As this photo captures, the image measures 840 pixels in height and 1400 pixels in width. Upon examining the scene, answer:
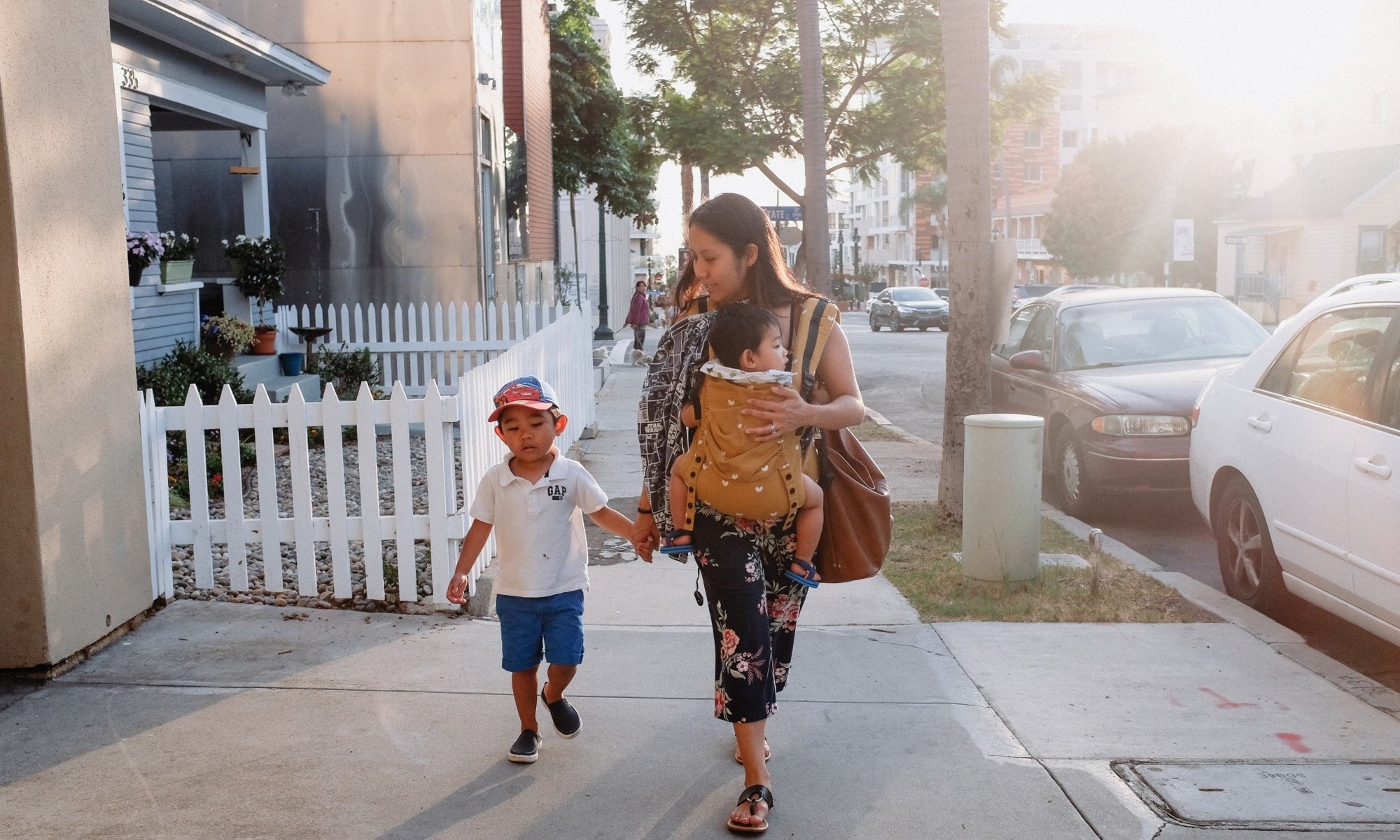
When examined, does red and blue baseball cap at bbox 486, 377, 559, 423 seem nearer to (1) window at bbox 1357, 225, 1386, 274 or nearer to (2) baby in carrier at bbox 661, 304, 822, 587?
(2) baby in carrier at bbox 661, 304, 822, 587

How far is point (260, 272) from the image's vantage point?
13008 mm

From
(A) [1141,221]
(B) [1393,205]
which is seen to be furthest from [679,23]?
(A) [1141,221]

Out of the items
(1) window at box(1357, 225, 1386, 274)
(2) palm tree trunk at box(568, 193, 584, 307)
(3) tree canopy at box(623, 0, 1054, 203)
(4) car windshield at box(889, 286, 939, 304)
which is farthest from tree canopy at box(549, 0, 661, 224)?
(1) window at box(1357, 225, 1386, 274)

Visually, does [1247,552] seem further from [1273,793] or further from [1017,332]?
[1017,332]

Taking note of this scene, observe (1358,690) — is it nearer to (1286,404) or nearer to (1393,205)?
(1286,404)

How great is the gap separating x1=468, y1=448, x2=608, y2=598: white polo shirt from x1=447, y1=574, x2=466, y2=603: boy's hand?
0.12 m

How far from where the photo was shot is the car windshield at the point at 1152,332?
9.84 m

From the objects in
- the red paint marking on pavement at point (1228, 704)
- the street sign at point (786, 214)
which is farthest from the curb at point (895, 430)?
the street sign at point (786, 214)

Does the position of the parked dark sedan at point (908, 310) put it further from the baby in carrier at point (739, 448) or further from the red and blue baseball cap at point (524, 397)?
the baby in carrier at point (739, 448)

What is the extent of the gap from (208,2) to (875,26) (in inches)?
448

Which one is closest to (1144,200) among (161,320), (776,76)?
(776,76)

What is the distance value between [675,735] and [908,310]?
125ft

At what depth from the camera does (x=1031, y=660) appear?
17.7 feet

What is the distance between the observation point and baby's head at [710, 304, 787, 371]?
3604mm
